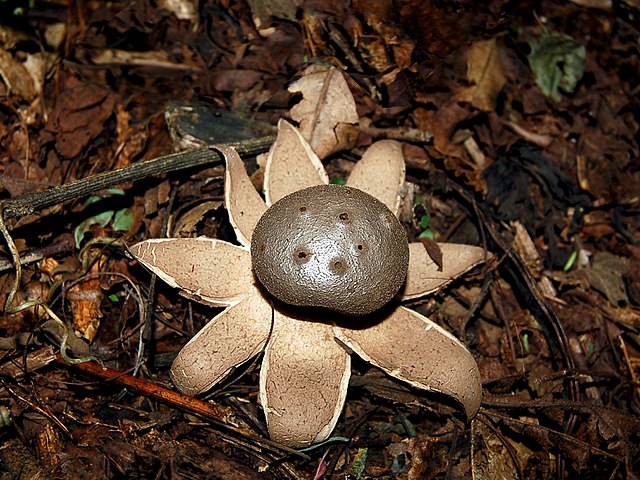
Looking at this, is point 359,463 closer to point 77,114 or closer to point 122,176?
point 122,176

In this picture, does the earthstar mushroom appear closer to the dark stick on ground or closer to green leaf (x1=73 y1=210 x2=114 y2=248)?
the dark stick on ground

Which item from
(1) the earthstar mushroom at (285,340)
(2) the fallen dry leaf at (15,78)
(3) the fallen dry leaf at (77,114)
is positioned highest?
(2) the fallen dry leaf at (15,78)

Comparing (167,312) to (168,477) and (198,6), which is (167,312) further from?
(198,6)

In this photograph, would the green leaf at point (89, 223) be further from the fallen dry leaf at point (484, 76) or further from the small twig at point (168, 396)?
the fallen dry leaf at point (484, 76)

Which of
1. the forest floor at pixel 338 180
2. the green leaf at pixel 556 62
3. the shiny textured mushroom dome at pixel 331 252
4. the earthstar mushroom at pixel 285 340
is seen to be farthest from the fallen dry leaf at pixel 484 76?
the shiny textured mushroom dome at pixel 331 252

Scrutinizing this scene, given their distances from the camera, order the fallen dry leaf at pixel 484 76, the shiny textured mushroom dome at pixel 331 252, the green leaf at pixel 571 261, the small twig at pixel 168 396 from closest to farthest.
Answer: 1. the shiny textured mushroom dome at pixel 331 252
2. the small twig at pixel 168 396
3. the green leaf at pixel 571 261
4. the fallen dry leaf at pixel 484 76

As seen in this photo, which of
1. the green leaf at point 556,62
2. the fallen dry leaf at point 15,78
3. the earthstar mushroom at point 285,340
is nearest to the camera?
the earthstar mushroom at point 285,340

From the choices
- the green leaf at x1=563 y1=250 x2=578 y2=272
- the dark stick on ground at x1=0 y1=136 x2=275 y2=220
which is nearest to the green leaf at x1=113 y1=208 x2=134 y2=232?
the dark stick on ground at x1=0 y1=136 x2=275 y2=220

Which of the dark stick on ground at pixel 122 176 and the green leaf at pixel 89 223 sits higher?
Answer: the dark stick on ground at pixel 122 176

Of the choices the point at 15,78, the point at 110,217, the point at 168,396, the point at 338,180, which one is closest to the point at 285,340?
the point at 168,396
